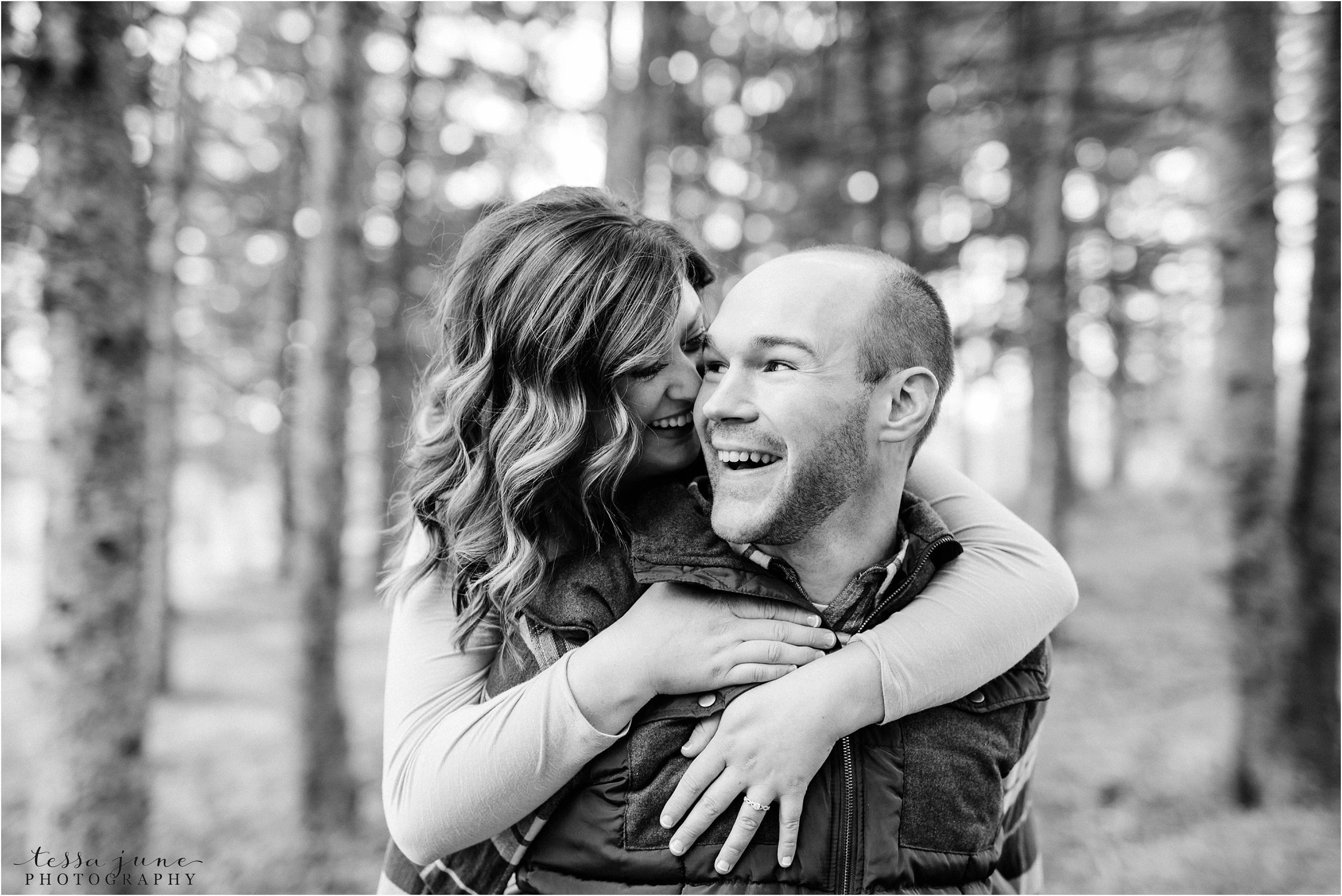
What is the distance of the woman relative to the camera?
6.57 feet

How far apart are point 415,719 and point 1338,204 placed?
22.6 ft

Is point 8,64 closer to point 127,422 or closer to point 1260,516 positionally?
point 127,422

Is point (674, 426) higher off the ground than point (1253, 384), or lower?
lower

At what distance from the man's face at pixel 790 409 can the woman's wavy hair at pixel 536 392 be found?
0.28 metres

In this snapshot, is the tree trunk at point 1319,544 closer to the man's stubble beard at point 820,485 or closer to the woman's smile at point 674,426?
the man's stubble beard at point 820,485

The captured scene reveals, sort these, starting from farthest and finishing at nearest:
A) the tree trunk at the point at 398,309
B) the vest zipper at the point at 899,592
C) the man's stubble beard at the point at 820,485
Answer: the tree trunk at the point at 398,309 < the vest zipper at the point at 899,592 < the man's stubble beard at the point at 820,485

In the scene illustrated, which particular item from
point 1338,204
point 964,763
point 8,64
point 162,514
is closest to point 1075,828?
point 1338,204

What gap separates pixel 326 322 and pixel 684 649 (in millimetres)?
5402

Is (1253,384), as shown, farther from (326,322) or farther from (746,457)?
(326,322)

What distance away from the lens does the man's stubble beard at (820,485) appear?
7.06 feet

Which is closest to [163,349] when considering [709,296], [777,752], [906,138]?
[709,296]

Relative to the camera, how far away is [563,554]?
2.36m

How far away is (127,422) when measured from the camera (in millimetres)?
3883

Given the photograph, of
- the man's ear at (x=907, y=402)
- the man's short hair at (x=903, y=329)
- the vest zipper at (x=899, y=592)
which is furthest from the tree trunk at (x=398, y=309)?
the vest zipper at (x=899, y=592)
